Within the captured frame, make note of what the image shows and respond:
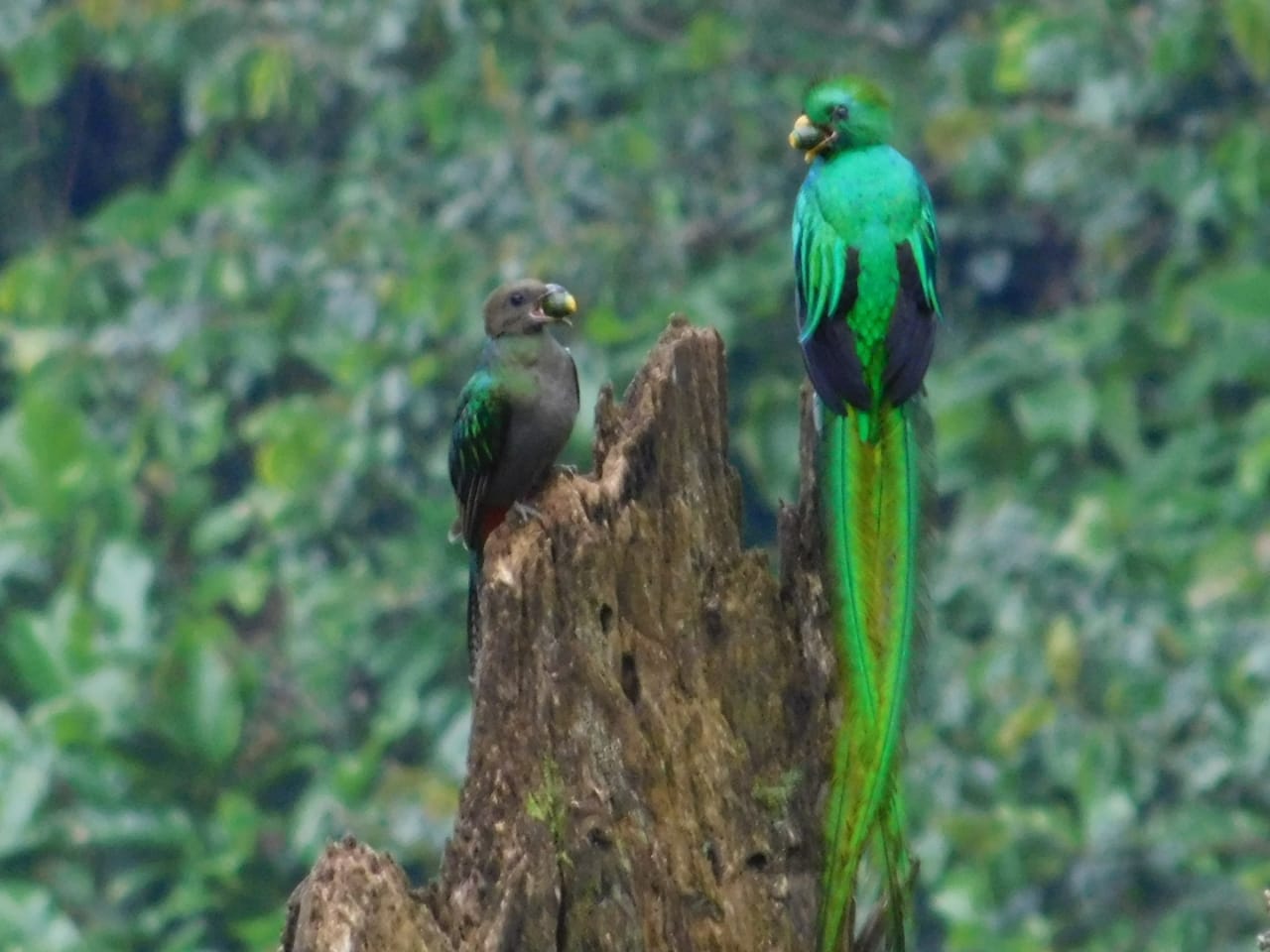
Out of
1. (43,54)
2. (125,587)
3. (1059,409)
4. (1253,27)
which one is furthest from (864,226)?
(43,54)

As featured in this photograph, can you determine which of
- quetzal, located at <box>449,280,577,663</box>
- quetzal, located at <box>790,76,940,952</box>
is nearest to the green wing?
quetzal, located at <box>449,280,577,663</box>

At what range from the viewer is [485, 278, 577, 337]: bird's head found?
4434 mm

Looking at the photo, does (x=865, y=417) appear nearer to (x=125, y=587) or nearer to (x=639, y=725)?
(x=639, y=725)

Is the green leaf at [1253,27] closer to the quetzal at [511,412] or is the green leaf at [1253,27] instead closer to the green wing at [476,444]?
the quetzal at [511,412]

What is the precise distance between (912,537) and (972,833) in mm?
3582

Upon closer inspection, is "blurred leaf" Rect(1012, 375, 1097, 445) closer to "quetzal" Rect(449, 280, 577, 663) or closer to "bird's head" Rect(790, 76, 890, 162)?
"quetzal" Rect(449, 280, 577, 663)

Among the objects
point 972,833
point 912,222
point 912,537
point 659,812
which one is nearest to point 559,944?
point 659,812

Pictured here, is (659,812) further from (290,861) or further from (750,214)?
(750,214)

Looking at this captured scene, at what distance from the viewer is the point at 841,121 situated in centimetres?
418

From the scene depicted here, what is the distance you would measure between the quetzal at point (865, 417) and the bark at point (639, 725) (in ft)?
0.19

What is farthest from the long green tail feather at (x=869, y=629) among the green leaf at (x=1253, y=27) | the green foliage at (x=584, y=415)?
the green leaf at (x=1253, y=27)

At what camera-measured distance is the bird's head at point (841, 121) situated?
4.18m

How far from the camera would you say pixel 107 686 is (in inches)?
338

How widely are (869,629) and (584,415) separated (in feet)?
13.5
